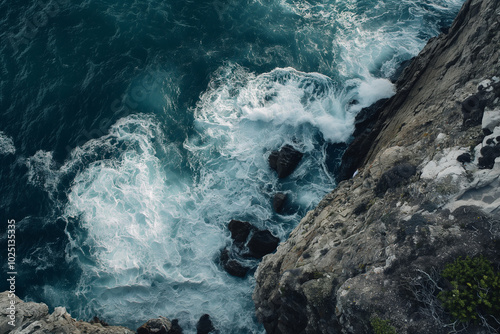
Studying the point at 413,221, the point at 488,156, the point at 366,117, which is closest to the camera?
the point at 488,156

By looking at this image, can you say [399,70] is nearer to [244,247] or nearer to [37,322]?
[244,247]

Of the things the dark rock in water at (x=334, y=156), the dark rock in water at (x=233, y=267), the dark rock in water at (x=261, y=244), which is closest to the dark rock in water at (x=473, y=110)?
the dark rock in water at (x=334, y=156)

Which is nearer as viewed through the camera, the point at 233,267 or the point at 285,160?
the point at 233,267

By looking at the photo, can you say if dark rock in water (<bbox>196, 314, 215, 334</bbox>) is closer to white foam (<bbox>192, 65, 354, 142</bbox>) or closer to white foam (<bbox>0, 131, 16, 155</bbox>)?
white foam (<bbox>192, 65, 354, 142</bbox>)

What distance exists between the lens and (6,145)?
122 feet

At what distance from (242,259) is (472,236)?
21129mm

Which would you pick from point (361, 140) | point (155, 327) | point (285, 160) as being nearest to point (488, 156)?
point (361, 140)

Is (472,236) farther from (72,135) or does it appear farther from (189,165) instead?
(72,135)

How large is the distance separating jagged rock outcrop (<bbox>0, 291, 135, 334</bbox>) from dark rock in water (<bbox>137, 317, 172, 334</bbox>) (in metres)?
2.92

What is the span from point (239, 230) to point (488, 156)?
71.7 ft

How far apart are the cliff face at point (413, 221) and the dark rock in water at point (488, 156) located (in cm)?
4

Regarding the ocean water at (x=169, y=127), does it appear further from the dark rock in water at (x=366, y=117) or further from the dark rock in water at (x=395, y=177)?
the dark rock in water at (x=395, y=177)

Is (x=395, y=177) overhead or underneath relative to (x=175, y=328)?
overhead

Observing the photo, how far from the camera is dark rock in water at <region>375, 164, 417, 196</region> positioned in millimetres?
18094
